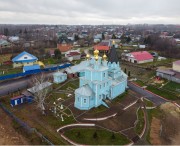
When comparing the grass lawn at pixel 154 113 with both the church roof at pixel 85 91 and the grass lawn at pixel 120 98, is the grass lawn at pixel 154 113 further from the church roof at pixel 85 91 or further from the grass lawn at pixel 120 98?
the church roof at pixel 85 91

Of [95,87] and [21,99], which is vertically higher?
[95,87]

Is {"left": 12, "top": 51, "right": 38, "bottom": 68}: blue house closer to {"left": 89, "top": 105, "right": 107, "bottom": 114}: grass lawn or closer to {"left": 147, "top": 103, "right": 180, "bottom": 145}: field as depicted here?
{"left": 89, "top": 105, "right": 107, "bottom": 114}: grass lawn

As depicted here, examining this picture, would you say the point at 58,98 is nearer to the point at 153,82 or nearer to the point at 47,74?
the point at 47,74

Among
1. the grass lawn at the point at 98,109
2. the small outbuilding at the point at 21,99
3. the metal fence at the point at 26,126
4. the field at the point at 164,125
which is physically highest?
the small outbuilding at the point at 21,99

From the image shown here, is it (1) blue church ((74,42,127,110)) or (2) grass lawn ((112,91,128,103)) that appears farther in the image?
(2) grass lawn ((112,91,128,103))

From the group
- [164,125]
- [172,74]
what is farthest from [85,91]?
[172,74]

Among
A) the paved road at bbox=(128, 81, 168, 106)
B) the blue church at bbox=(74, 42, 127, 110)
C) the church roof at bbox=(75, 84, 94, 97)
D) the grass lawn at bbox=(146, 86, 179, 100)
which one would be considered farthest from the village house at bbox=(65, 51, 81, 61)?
the church roof at bbox=(75, 84, 94, 97)

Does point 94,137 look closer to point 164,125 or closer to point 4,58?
point 164,125

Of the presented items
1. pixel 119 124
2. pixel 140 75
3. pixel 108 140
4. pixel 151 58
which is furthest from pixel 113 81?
pixel 151 58

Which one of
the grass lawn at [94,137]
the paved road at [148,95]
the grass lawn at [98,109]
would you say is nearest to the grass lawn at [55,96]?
the grass lawn at [98,109]
